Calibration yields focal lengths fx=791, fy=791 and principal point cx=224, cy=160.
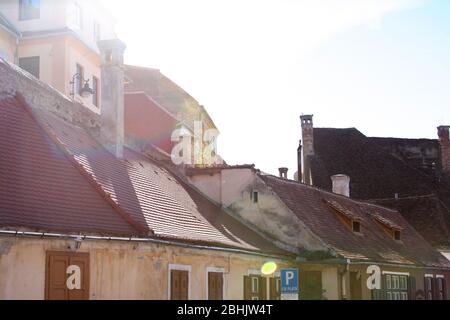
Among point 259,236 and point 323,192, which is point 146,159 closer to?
point 259,236

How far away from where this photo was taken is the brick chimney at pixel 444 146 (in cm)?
4681

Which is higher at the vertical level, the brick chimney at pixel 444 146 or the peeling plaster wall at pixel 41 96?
the brick chimney at pixel 444 146

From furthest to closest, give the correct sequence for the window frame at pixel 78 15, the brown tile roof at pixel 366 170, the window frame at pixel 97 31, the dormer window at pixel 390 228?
1. the brown tile roof at pixel 366 170
2. the window frame at pixel 97 31
3. the window frame at pixel 78 15
4. the dormer window at pixel 390 228

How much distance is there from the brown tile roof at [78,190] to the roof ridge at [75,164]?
0.02 m

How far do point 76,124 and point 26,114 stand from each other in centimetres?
317

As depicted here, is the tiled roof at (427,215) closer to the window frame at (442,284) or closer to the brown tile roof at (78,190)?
the window frame at (442,284)

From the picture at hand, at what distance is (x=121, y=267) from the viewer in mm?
15445

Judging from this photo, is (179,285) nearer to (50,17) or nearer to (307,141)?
(50,17)

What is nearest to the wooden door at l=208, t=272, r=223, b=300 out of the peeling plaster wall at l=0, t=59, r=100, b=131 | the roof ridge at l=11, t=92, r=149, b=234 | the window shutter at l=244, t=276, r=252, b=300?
the window shutter at l=244, t=276, r=252, b=300

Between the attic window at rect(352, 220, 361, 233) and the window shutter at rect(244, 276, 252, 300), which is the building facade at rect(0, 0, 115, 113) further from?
the window shutter at rect(244, 276, 252, 300)

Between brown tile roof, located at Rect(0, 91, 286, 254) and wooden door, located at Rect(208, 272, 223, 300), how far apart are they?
76cm

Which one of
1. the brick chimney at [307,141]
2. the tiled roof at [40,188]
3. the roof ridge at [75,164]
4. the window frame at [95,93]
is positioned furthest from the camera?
the brick chimney at [307,141]

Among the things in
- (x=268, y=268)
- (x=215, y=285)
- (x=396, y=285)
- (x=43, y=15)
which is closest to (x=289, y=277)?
(x=215, y=285)

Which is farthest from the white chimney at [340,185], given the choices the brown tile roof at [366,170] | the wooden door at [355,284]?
the wooden door at [355,284]
